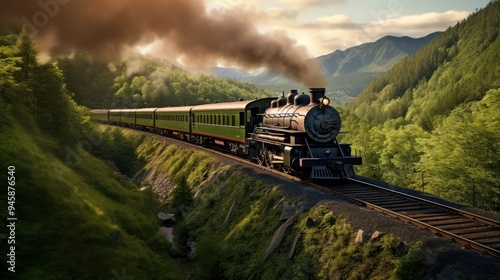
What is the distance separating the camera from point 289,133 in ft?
58.6

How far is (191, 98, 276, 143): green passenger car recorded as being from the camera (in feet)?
75.1

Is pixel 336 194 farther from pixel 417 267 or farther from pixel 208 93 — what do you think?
pixel 208 93

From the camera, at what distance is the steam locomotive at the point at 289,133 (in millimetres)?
16891

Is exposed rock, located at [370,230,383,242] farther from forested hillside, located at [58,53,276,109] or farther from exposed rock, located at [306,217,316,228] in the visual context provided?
forested hillside, located at [58,53,276,109]

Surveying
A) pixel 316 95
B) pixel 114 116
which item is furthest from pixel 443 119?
pixel 114 116

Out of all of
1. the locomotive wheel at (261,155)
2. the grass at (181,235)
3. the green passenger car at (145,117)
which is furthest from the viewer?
the green passenger car at (145,117)

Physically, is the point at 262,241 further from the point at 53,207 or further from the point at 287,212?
the point at 53,207

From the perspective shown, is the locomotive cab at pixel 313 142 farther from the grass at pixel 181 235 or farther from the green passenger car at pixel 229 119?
the green passenger car at pixel 229 119

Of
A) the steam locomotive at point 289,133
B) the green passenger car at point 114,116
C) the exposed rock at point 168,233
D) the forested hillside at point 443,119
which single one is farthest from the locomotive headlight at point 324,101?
the green passenger car at point 114,116

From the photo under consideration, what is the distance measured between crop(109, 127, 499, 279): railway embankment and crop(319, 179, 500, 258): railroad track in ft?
1.15

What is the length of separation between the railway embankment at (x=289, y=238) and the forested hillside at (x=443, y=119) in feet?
37.8

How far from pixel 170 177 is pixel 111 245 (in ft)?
49.8

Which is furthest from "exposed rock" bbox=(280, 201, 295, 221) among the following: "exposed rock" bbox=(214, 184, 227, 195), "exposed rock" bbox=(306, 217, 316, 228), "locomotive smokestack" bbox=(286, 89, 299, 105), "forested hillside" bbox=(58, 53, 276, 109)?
"forested hillside" bbox=(58, 53, 276, 109)

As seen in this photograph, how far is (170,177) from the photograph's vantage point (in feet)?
96.2
